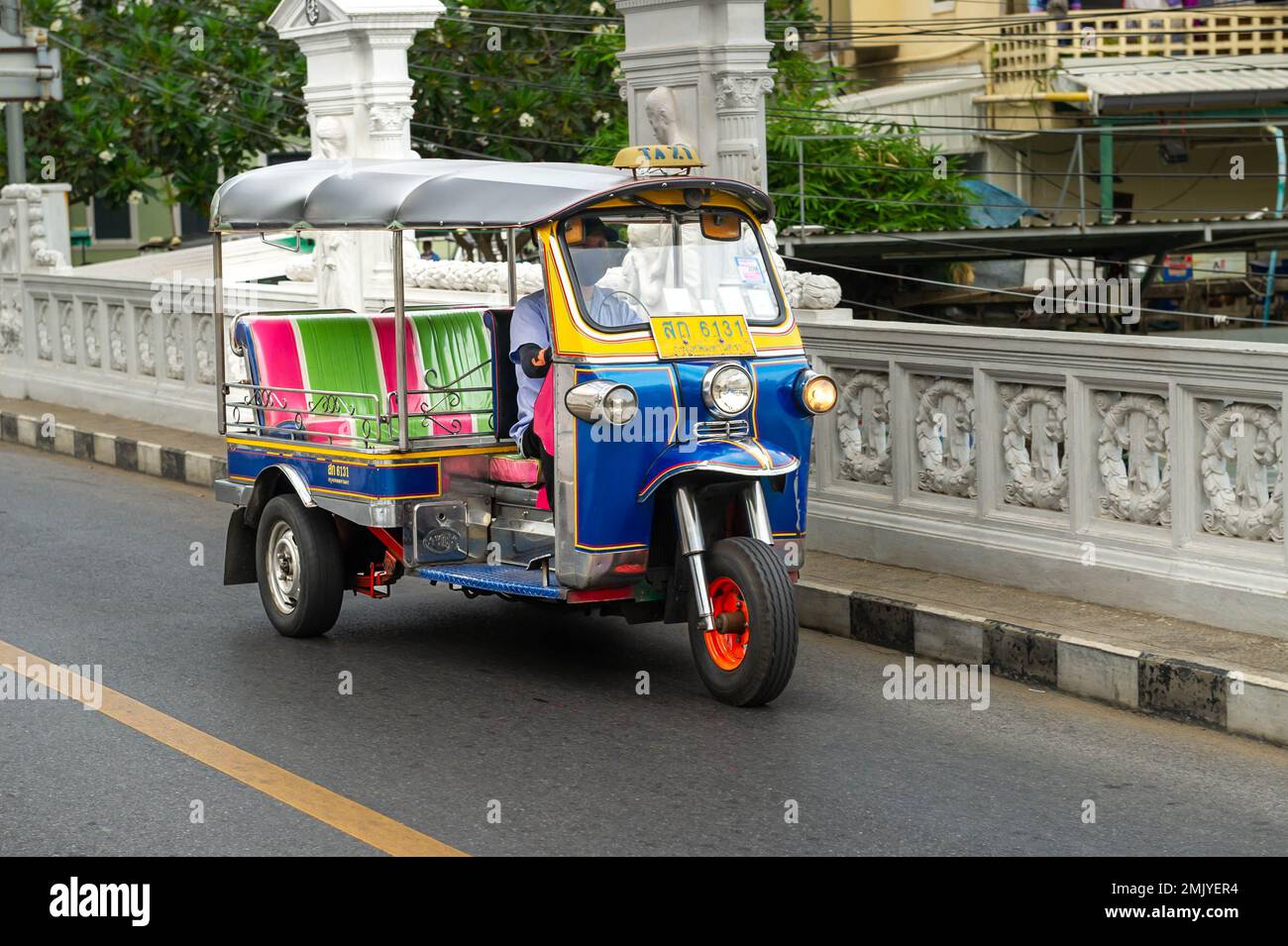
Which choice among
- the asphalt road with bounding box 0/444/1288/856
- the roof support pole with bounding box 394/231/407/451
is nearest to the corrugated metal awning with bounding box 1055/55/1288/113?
the asphalt road with bounding box 0/444/1288/856

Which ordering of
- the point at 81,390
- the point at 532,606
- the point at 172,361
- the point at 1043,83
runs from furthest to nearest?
the point at 1043,83 < the point at 81,390 < the point at 172,361 < the point at 532,606

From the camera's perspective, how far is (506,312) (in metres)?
7.81

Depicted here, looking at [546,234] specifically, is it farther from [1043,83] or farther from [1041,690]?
[1043,83]

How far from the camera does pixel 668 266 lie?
707 cm

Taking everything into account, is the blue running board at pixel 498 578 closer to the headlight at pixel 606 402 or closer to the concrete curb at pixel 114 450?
the headlight at pixel 606 402

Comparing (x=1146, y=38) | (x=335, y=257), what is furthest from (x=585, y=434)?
(x=1146, y=38)

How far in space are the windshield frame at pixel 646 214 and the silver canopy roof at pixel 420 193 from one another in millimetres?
84

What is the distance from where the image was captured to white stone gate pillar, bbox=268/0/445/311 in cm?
1277

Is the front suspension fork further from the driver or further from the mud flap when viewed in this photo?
the mud flap

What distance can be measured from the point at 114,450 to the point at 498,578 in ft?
24.0

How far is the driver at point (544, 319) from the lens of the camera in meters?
6.82

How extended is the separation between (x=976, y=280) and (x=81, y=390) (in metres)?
9.80

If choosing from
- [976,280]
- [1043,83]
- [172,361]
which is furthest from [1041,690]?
[1043,83]

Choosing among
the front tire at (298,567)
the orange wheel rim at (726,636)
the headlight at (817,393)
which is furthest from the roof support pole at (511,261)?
the orange wheel rim at (726,636)
